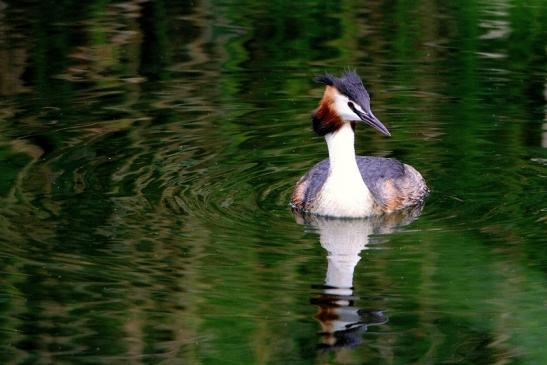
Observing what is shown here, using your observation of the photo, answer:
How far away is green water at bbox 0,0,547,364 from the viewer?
29.5 feet

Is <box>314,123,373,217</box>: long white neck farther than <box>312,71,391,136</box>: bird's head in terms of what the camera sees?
Yes

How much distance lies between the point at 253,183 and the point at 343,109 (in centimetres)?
123

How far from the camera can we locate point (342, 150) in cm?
1133

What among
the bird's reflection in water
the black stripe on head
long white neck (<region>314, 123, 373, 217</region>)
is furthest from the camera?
long white neck (<region>314, 123, 373, 217</region>)

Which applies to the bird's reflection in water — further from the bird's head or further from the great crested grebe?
the bird's head

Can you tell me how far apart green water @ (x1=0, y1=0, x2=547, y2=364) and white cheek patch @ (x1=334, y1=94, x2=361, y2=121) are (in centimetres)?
81

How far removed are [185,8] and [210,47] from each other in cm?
194

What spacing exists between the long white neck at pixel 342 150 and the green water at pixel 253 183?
0.44 metres

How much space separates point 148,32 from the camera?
17.4 metres

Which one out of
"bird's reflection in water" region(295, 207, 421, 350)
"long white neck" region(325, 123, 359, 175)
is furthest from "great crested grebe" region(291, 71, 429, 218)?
"bird's reflection in water" region(295, 207, 421, 350)

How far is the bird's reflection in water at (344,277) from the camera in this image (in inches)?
352

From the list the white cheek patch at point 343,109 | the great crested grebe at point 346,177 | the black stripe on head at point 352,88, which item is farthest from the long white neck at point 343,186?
the black stripe on head at point 352,88

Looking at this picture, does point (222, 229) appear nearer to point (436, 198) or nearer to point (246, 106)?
point (436, 198)

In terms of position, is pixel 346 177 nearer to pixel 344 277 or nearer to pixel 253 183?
pixel 253 183
